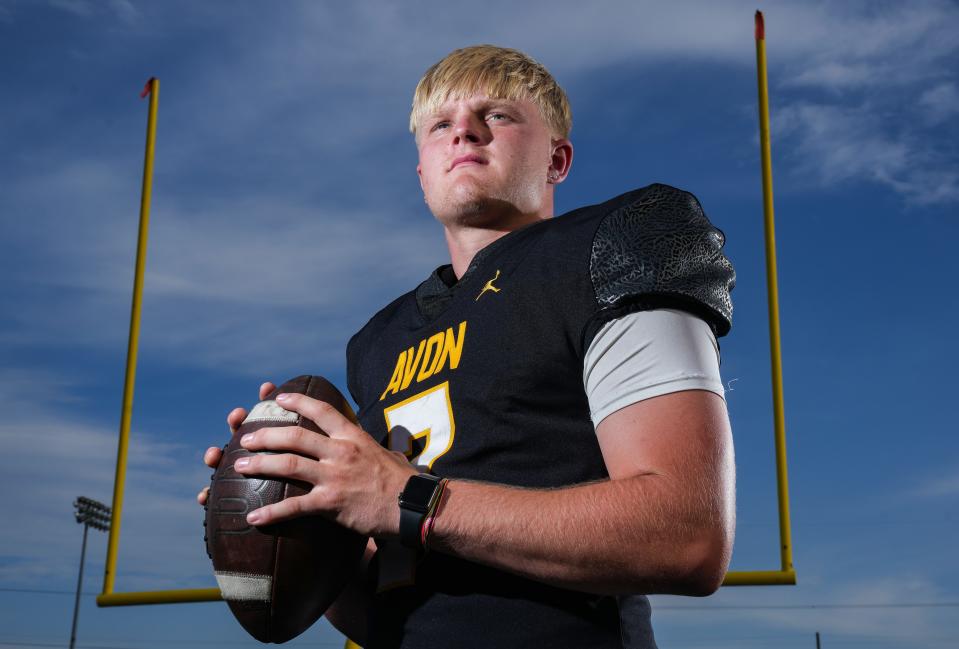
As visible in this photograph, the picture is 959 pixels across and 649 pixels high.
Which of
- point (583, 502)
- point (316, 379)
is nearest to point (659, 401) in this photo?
point (583, 502)

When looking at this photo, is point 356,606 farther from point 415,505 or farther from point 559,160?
point 559,160

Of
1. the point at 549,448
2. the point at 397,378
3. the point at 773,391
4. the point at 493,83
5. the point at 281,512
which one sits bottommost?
the point at 281,512

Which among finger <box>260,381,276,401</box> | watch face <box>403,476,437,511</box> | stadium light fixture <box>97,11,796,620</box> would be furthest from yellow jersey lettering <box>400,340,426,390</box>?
stadium light fixture <box>97,11,796,620</box>

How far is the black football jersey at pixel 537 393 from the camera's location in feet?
4.32

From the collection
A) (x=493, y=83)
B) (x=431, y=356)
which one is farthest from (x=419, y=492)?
(x=493, y=83)

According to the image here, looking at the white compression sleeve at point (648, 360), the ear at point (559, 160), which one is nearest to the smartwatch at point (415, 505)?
the white compression sleeve at point (648, 360)

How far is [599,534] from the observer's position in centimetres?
118

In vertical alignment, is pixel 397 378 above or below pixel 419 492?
above

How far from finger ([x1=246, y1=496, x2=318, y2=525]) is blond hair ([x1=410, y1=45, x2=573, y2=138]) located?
972 mm

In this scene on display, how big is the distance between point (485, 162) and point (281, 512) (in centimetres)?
83

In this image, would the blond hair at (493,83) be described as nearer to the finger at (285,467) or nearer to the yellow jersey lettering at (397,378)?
the yellow jersey lettering at (397,378)

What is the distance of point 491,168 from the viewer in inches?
71.4

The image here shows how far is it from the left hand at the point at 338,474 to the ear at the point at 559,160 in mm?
896

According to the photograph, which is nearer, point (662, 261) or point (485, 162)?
point (662, 261)
